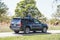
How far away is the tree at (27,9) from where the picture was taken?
46.3 m

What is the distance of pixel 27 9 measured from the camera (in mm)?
46656

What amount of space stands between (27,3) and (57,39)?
Result: 3280cm

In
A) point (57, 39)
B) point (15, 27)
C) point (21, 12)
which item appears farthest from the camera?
point (21, 12)

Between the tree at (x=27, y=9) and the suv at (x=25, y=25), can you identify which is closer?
the suv at (x=25, y=25)

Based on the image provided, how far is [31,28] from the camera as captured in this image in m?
24.5

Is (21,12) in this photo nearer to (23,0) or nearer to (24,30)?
(23,0)

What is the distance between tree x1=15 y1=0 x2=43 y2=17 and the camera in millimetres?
46344

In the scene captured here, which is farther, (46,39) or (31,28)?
(31,28)

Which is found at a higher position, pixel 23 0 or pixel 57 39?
pixel 23 0

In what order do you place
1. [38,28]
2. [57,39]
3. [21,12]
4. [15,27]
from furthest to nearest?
[21,12]
[38,28]
[15,27]
[57,39]

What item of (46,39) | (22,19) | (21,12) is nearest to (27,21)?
(22,19)

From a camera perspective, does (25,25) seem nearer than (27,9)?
Yes

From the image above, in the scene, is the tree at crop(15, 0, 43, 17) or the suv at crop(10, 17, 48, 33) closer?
the suv at crop(10, 17, 48, 33)

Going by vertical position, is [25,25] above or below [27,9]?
below
